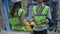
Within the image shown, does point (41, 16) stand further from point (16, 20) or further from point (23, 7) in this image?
point (16, 20)

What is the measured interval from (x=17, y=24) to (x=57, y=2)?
98 cm

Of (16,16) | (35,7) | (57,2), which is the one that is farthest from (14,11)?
(57,2)

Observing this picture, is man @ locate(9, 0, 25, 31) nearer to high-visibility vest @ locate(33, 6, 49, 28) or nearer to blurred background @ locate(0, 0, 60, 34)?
blurred background @ locate(0, 0, 60, 34)

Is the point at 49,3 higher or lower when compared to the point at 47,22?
higher

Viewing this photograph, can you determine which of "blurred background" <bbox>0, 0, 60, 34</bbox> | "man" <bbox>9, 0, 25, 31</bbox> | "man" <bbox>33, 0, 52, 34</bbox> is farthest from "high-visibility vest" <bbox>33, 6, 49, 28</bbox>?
"man" <bbox>9, 0, 25, 31</bbox>

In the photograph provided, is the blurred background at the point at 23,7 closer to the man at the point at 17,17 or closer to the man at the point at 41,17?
the man at the point at 17,17

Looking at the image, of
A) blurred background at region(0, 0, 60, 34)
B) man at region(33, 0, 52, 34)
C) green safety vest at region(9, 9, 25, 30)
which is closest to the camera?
man at region(33, 0, 52, 34)

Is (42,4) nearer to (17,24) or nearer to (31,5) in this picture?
(31,5)

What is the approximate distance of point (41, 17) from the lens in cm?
500

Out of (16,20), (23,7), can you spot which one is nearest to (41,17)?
(23,7)

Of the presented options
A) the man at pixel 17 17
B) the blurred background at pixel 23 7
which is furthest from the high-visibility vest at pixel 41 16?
the man at pixel 17 17

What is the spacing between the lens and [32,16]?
5.16 m

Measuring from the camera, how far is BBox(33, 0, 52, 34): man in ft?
16.3

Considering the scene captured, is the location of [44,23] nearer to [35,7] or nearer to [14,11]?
[35,7]
